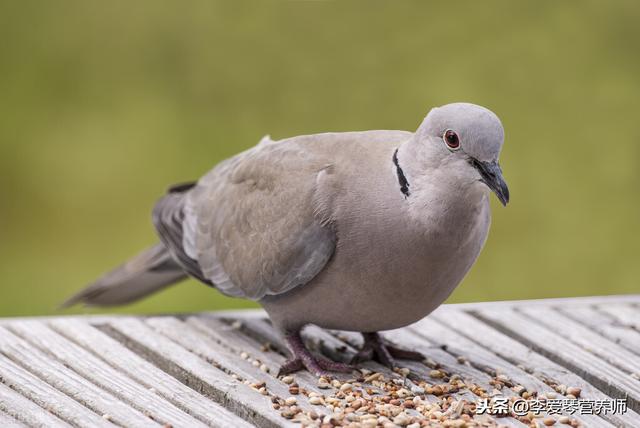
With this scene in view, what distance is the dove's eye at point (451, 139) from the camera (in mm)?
3414

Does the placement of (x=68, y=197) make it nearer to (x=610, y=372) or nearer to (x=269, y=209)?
(x=269, y=209)

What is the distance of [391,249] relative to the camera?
11.7ft

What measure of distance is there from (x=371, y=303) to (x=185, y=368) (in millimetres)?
687

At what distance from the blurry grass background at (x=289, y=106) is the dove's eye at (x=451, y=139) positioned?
13.5ft

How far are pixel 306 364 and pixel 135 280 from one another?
47.8 inches

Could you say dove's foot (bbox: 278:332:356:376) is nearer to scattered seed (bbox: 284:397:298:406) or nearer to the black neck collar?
scattered seed (bbox: 284:397:298:406)

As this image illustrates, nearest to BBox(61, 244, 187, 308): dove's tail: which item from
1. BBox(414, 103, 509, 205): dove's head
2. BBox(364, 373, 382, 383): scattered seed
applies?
BBox(364, 373, 382, 383): scattered seed

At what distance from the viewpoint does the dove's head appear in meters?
3.35

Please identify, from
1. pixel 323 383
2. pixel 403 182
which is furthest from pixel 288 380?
pixel 403 182

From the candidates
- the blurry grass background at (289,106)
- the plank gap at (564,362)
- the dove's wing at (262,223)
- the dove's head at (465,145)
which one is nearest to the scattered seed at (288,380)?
the dove's wing at (262,223)

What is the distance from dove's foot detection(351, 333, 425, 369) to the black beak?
90cm

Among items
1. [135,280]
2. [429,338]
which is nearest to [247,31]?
[135,280]

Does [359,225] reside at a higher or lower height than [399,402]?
higher

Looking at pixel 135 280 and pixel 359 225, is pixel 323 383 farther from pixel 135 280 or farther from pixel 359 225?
pixel 135 280
